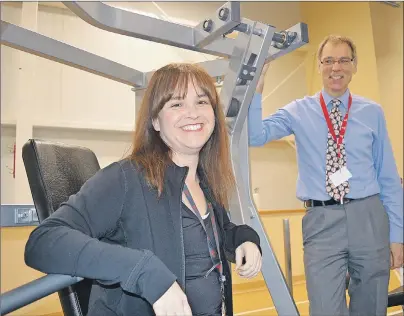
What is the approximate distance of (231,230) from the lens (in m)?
1.27

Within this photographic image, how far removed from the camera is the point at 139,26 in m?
1.53

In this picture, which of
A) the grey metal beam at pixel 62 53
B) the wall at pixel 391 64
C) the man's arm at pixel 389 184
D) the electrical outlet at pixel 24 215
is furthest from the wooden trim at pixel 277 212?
the electrical outlet at pixel 24 215

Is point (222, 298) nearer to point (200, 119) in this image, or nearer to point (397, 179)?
point (200, 119)

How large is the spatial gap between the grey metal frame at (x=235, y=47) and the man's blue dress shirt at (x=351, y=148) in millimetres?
218

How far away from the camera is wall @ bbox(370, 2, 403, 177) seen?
14.9 feet

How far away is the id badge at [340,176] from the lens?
1.76m

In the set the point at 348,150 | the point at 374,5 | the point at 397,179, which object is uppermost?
the point at 374,5

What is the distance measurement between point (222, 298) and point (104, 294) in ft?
1.06

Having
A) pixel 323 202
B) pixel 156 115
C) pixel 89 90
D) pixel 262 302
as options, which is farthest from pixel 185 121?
pixel 89 90

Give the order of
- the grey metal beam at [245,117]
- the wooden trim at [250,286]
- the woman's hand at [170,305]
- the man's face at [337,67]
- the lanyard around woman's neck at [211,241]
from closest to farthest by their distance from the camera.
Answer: the woman's hand at [170,305] → the lanyard around woman's neck at [211,241] → the grey metal beam at [245,117] → the man's face at [337,67] → the wooden trim at [250,286]

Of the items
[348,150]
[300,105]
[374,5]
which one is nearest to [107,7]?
[300,105]

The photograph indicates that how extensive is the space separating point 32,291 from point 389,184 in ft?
5.15

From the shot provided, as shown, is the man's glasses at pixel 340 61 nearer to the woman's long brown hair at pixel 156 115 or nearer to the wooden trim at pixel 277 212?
the woman's long brown hair at pixel 156 115

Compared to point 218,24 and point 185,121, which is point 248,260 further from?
point 218,24
